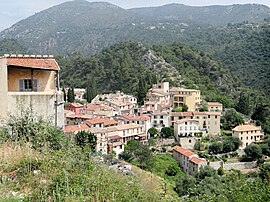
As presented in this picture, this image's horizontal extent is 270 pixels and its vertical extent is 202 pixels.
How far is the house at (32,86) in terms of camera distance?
8469 mm

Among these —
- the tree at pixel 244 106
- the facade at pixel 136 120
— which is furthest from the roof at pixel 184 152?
the tree at pixel 244 106

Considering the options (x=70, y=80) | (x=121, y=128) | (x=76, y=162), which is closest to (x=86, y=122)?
(x=121, y=128)

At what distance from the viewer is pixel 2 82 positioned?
8.51 m

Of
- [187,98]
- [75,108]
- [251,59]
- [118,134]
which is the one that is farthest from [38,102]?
[251,59]

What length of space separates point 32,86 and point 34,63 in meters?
0.59

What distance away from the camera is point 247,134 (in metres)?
37.5

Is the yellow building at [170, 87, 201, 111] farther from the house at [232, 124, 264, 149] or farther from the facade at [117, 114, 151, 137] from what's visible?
the facade at [117, 114, 151, 137]

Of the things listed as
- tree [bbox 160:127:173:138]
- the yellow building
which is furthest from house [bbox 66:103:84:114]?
the yellow building

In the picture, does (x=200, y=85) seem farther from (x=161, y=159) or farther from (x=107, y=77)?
(x=161, y=159)

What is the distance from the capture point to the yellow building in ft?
150

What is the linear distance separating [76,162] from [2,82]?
14.0 ft

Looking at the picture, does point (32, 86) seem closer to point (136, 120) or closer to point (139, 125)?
point (139, 125)

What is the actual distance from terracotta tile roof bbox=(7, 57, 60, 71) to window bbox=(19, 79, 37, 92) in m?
0.44

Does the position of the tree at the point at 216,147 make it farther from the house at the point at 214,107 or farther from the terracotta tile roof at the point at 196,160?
the house at the point at 214,107
